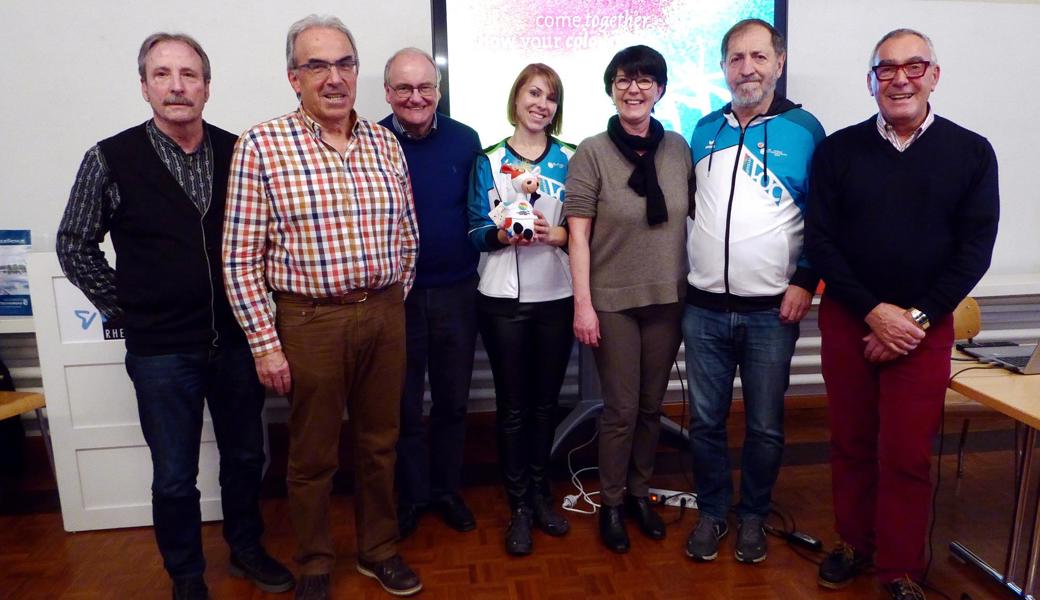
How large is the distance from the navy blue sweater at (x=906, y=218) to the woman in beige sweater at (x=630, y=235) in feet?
1.31

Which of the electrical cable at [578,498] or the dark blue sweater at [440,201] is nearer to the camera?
the dark blue sweater at [440,201]

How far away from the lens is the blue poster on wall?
8.97 feet

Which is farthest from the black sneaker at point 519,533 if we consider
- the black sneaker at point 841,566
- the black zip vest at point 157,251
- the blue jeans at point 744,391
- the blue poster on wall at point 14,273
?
the blue poster on wall at point 14,273

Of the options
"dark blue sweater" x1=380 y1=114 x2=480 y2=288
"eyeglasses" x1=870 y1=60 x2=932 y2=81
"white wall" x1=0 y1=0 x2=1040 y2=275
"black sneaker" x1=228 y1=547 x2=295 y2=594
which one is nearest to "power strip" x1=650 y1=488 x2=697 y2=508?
"dark blue sweater" x1=380 y1=114 x2=480 y2=288

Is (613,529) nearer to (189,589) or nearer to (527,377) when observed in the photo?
(527,377)

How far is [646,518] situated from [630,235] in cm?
96

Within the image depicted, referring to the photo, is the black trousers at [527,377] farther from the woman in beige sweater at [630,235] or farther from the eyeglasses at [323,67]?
the eyeglasses at [323,67]

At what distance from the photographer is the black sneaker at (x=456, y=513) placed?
226 centimetres

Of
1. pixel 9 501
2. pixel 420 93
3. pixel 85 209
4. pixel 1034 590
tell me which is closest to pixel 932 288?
pixel 1034 590

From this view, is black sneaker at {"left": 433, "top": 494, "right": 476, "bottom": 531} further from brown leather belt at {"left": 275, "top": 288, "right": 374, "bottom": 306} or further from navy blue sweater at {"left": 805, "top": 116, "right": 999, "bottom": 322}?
navy blue sweater at {"left": 805, "top": 116, "right": 999, "bottom": 322}

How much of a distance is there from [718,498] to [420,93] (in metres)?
1.59

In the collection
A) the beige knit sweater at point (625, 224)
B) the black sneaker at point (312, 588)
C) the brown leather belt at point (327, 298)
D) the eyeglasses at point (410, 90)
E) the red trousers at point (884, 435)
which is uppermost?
the eyeglasses at point (410, 90)

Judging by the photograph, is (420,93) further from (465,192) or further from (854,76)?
(854,76)

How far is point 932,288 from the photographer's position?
65.6 inches
